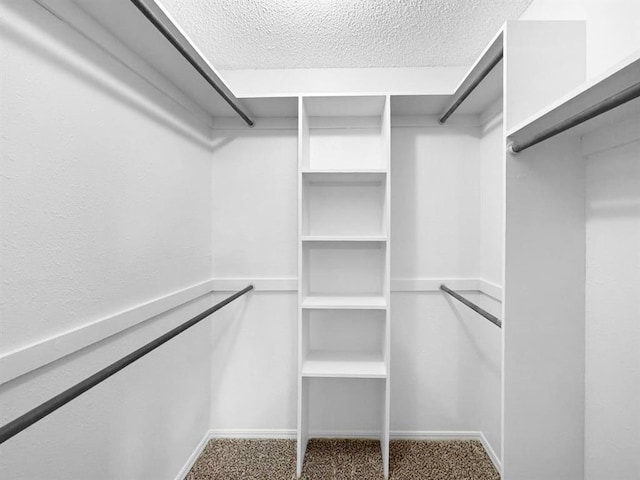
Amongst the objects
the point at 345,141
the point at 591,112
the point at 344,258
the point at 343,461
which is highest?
the point at 345,141

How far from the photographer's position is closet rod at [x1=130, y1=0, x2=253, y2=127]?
104 centimetres

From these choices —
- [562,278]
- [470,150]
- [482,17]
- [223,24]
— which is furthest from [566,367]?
[223,24]

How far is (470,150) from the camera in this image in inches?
85.3

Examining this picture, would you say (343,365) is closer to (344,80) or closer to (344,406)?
(344,406)

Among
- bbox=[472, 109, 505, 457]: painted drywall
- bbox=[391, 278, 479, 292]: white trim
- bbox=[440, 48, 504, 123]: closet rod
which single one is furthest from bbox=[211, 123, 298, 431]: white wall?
bbox=[472, 109, 505, 457]: painted drywall

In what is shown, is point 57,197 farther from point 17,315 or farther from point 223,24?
point 223,24

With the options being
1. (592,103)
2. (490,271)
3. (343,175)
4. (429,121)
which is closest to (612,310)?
(592,103)

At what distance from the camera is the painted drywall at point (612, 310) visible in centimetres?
109

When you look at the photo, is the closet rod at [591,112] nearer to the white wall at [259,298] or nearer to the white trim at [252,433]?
the white wall at [259,298]

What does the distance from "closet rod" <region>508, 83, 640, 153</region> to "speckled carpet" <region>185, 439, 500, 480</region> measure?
1.62 m

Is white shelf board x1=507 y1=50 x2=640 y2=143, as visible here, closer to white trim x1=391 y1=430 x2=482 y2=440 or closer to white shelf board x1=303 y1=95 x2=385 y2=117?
white shelf board x1=303 y1=95 x2=385 y2=117

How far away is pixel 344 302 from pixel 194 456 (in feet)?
3.75

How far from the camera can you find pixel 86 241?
1146mm

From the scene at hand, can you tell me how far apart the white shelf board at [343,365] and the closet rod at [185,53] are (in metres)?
1.37
